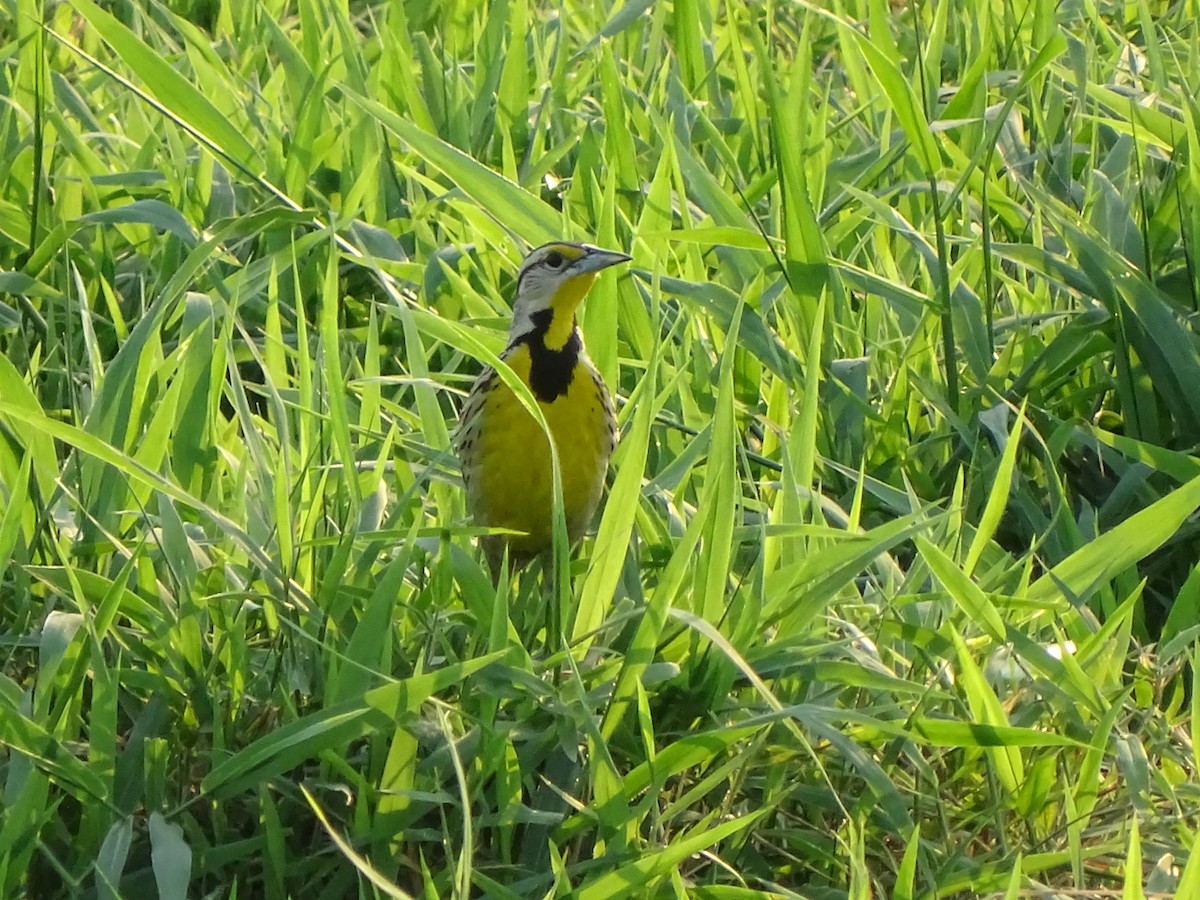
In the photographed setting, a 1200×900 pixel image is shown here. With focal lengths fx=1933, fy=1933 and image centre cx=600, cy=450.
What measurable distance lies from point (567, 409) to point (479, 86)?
132 cm

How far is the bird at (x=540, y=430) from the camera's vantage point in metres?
2.66

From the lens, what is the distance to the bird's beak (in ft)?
8.95

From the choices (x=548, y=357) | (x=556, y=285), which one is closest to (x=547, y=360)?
(x=548, y=357)

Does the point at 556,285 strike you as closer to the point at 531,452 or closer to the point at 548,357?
the point at 548,357

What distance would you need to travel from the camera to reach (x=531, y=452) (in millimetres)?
2660

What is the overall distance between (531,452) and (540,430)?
33mm

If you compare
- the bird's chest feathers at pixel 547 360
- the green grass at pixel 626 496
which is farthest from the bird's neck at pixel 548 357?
the green grass at pixel 626 496

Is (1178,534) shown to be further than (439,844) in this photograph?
Yes

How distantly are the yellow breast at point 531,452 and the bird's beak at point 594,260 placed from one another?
137 mm

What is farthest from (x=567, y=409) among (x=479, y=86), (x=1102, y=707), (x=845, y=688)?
(x=479, y=86)

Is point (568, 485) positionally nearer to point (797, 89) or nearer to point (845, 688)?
point (845, 688)

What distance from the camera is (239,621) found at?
2236 millimetres

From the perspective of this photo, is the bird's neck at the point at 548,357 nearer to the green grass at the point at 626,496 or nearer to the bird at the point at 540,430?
the bird at the point at 540,430

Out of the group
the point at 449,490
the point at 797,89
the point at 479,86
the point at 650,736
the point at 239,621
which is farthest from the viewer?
the point at 479,86
